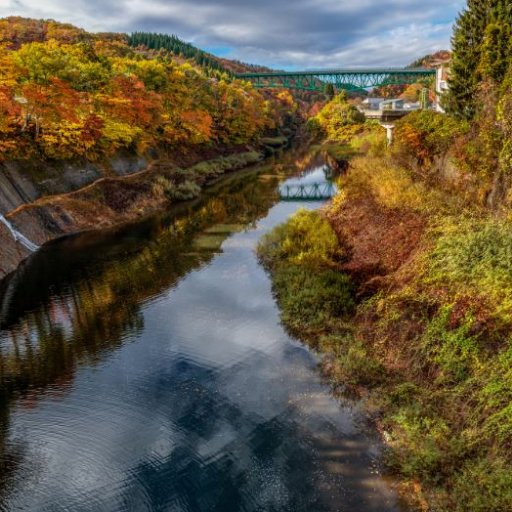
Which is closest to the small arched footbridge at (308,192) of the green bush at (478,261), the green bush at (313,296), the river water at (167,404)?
the river water at (167,404)

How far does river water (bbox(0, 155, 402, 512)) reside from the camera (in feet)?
41.0

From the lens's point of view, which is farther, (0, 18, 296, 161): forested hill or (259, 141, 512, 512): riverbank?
(0, 18, 296, 161): forested hill

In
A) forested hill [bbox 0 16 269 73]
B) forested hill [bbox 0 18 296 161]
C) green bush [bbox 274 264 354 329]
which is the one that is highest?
forested hill [bbox 0 16 269 73]

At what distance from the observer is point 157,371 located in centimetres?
1812

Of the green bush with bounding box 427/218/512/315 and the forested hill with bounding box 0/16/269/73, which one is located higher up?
the forested hill with bounding box 0/16/269/73

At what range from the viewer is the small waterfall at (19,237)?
31192mm

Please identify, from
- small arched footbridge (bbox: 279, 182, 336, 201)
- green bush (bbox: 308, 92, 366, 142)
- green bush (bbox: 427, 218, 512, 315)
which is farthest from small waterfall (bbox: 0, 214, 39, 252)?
green bush (bbox: 308, 92, 366, 142)

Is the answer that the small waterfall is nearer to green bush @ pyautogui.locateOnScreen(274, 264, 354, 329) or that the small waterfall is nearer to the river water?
the river water

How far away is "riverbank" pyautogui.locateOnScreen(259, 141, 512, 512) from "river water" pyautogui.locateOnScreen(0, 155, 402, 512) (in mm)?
1030

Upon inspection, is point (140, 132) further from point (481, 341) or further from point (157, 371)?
point (481, 341)

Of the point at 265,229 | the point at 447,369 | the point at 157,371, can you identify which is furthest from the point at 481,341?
the point at 265,229

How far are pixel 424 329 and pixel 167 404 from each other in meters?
9.18

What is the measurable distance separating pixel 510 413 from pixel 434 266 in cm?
755

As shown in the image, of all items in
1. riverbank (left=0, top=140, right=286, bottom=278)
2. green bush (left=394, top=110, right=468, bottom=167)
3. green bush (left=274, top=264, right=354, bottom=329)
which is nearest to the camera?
green bush (left=274, top=264, right=354, bottom=329)
